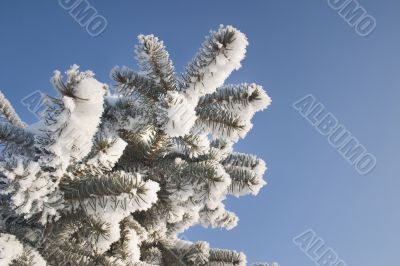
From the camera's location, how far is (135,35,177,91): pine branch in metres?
2.70

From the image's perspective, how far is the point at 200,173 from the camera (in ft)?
8.60

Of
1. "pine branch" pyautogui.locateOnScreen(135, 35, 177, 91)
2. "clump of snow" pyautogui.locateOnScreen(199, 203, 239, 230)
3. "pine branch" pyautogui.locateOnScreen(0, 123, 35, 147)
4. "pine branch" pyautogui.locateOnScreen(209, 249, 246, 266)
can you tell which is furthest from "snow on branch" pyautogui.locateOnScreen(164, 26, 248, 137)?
"clump of snow" pyautogui.locateOnScreen(199, 203, 239, 230)

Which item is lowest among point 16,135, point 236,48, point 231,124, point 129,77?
point 16,135

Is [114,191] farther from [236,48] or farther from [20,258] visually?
[236,48]

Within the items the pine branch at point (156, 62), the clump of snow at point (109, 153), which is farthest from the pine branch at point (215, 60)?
the clump of snow at point (109, 153)

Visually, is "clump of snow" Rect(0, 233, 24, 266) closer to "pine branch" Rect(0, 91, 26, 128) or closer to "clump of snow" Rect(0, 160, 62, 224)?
"clump of snow" Rect(0, 160, 62, 224)

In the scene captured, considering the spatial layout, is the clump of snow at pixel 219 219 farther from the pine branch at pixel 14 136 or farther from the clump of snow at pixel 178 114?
the pine branch at pixel 14 136

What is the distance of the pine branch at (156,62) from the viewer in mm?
2697

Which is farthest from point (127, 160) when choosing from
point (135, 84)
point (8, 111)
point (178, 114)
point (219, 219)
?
point (219, 219)

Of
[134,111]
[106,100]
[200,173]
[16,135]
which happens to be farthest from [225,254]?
[16,135]

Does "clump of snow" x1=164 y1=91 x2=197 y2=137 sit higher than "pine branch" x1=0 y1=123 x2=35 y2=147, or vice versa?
"clump of snow" x1=164 y1=91 x2=197 y2=137

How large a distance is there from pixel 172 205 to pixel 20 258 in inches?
48.9

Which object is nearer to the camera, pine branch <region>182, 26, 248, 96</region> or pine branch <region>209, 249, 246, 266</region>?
pine branch <region>182, 26, 248, 96</region>

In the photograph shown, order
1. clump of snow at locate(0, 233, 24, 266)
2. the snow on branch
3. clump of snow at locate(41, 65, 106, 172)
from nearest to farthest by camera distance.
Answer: clump of snow at locate(41, 65, 106, 172), clump of snow at locate(0, 233, 24, 266), the snow on branch
